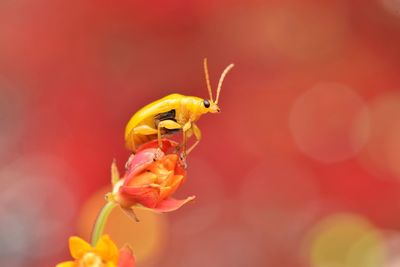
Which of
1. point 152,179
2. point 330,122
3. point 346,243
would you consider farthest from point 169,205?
point 330,122

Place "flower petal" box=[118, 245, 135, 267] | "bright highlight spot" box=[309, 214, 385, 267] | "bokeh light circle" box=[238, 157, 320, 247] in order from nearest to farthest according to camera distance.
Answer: "flower petal" box=[118, 245, 135, 267] < "bright highlight spot" box=[309, 214, 385, 267] < "bokeh light circle" box=[238, 157, 320, 247]

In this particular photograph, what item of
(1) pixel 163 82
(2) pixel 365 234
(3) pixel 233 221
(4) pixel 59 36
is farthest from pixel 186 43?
(2) pixel 365 234

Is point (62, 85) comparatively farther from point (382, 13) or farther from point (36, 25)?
point (382, 13)

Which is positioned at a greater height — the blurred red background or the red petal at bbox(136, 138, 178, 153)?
the blurred red background

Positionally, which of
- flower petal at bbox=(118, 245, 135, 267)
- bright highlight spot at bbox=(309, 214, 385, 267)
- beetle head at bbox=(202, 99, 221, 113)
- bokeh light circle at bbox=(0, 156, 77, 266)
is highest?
bokeh light circle at bbox=(0, 156, 77, 266)

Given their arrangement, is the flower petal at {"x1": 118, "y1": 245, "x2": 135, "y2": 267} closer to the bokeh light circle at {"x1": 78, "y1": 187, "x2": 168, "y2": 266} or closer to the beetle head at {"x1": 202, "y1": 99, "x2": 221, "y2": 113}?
the beetle head at {"x1": 202, "y1": 99, "x2": 221, "y2": 113}

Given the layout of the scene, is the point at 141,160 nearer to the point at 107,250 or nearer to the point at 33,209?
the point at 107,250

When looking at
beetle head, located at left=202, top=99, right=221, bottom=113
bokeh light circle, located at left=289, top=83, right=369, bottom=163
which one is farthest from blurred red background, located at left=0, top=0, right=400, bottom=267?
beetle head, located at left=202, top=99, right=221, bottom=113

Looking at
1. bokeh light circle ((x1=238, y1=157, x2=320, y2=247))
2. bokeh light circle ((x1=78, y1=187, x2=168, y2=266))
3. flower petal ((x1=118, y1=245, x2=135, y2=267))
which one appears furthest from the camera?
bokeh light circle ((x1=238, y1=157, x2=320, y2=247))
